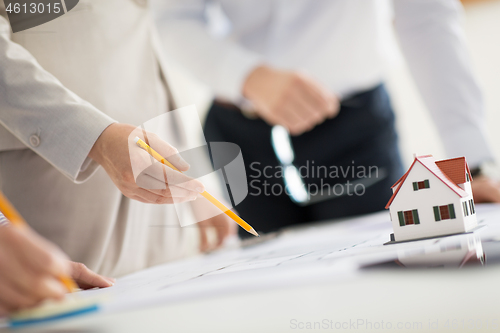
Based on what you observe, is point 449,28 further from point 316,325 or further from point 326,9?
point 316,325

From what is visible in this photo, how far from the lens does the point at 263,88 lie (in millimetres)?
569

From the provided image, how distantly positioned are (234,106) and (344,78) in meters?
0.21

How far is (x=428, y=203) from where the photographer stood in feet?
0.87

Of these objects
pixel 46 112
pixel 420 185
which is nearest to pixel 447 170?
pixel 420 185

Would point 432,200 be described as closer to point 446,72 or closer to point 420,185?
point 420,185

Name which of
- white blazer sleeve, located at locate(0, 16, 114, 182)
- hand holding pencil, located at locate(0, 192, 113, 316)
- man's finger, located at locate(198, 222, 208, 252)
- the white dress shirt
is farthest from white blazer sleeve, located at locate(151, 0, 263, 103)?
hand holding pencil, located at locate(0, 192, 113, 316)

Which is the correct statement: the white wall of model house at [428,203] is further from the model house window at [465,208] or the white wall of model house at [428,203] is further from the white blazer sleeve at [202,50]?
the white blazer sleeve at [202,50]

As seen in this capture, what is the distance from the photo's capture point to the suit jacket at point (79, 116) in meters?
0.28

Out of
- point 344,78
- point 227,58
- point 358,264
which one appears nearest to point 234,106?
point 227,58

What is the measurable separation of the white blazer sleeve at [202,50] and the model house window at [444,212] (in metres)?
0.43

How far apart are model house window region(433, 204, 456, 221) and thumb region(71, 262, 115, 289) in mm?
273

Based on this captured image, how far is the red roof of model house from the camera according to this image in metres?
0.27

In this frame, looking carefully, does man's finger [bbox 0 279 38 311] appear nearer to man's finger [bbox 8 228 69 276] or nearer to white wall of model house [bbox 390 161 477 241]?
man's finger [bbox 8 228 69 276]

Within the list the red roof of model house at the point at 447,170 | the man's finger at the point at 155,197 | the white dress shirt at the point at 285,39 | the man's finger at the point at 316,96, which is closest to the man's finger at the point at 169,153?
the man's finger at the point at 155,197
